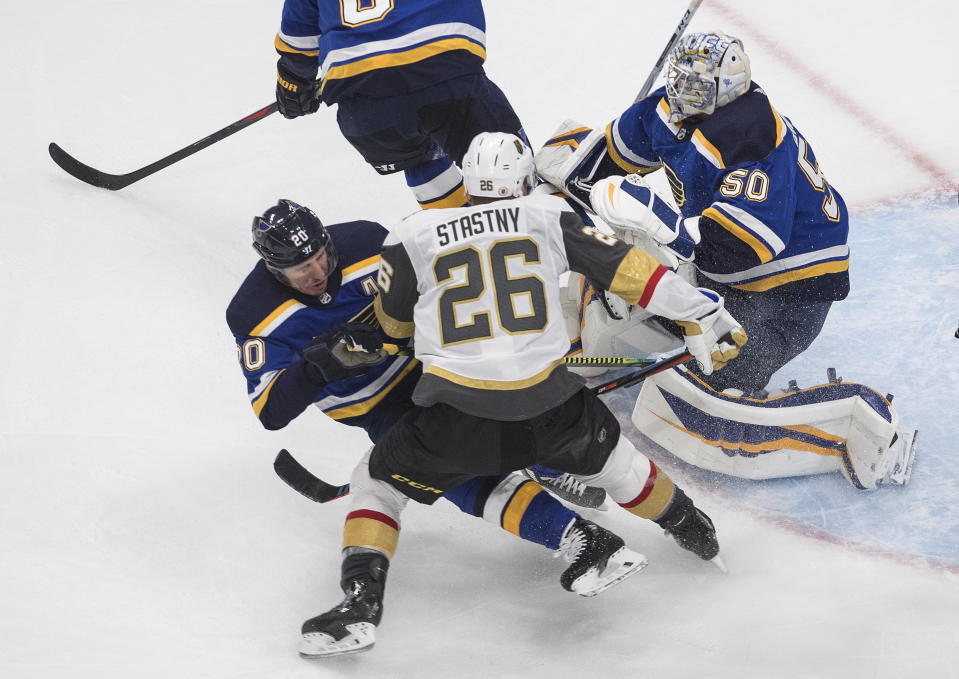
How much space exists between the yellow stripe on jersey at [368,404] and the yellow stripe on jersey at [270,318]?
1.13 ft

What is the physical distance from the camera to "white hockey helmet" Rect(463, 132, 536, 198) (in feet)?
8.18

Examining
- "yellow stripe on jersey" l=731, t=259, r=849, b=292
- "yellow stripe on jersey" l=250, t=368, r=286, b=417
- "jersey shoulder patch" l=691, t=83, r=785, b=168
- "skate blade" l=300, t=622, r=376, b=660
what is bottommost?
"skate blade" l=300, t=622, r=376, b=660

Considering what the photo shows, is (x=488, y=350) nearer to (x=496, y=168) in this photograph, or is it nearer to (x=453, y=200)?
(x=496, y=168)

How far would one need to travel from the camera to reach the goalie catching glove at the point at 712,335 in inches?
106

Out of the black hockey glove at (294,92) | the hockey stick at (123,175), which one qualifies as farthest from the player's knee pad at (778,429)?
the hockey stick at (123,175)

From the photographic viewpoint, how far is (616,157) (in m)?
3.58

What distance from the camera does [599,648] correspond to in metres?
2.70

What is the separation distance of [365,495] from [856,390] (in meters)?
1.50

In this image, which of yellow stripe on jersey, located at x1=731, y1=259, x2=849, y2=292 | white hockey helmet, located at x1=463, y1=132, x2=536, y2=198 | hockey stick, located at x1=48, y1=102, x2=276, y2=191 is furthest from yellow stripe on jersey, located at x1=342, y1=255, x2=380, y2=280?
hockey stick, located at x1=48, y1=102, x2=276, y2=191

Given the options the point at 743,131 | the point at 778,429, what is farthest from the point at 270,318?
the point at 778,429

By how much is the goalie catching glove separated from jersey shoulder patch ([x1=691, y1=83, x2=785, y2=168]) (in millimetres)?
547

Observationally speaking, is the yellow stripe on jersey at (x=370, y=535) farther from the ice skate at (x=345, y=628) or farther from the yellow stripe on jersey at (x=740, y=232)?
the yellow stripe on jersey at (x=740, y=232)

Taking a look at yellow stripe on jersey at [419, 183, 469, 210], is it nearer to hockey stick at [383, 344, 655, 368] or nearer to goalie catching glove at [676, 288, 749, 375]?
hockey stick at [383, 344, 655, 368]

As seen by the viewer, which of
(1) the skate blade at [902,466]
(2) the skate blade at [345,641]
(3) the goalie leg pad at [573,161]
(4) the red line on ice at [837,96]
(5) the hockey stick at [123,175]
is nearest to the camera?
(2) the skate blade at [345,641]
